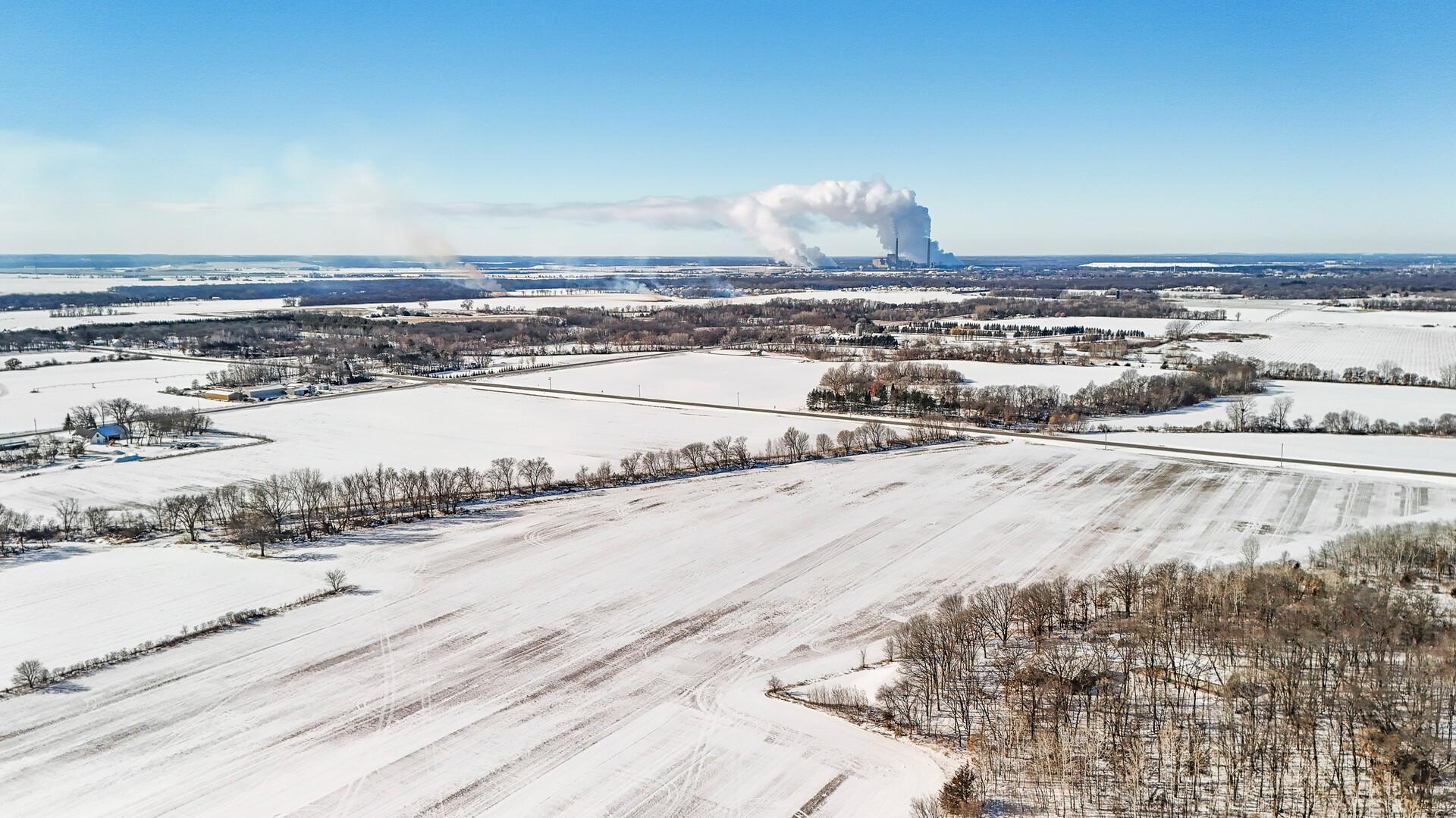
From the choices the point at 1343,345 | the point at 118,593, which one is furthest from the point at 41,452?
the point at 1343,345

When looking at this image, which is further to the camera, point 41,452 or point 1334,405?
point 1334,405

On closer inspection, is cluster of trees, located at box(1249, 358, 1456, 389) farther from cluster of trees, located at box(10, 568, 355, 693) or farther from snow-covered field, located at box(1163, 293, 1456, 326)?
cluster of trees, located at box(10, 568, 355, 693)

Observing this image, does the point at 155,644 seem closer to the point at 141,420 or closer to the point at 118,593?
the point at 118,593

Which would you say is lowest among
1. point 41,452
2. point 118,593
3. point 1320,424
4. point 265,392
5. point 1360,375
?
point 1320,424

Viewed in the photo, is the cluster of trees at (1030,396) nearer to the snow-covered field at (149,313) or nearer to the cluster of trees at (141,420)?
the cluster of trees at (141,420)

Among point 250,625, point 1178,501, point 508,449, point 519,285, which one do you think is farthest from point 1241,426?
point 519,285

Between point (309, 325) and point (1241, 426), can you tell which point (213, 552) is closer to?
point (1241, 426)

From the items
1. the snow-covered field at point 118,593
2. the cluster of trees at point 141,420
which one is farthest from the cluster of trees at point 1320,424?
the cluster of trees at point 141,420
